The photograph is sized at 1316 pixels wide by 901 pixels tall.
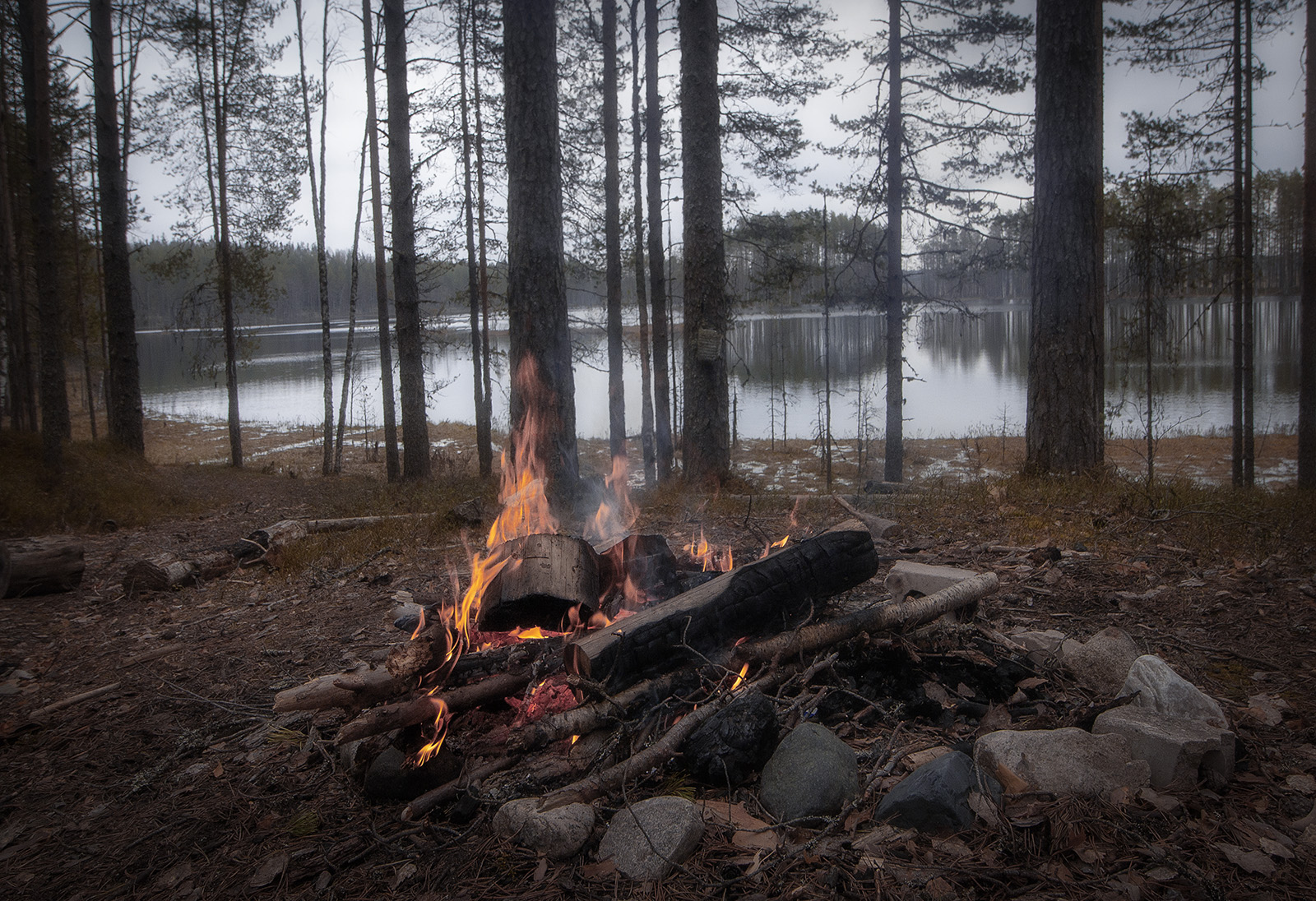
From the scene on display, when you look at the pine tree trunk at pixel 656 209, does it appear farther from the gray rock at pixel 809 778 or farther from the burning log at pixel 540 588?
the gray rock at pixel 809 778

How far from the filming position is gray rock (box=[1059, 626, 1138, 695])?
3266 mm

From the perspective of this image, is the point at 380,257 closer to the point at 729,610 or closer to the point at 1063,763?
the point at 729,610

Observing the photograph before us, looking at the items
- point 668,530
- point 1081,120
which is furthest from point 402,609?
point 1081,120

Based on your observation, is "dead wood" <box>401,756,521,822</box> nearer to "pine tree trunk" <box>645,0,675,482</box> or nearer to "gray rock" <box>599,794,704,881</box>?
"gray rock" <box>599,794,704,881</box>

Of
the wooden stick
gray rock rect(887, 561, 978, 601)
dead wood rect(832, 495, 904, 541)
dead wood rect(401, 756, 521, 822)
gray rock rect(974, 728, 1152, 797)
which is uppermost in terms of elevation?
gray rock rect(887, 561, 978, 601)

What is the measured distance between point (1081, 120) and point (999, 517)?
4.76m

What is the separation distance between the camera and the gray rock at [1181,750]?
2.49 metres

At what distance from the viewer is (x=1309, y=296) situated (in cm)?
1092

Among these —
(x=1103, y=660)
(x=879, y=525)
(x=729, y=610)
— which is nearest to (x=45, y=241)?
(x=729, y=610)

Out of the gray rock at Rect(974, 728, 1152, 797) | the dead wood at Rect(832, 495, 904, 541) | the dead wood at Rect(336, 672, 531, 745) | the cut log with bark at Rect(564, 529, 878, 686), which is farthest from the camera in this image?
the dead wood at Rect(832, 495, 904, 541)

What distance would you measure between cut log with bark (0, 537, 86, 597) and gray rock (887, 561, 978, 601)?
7.58 metres

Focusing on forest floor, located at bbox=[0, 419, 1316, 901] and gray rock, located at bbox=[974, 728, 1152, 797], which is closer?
forest floor, located at bbox=[0, 419, 1316, 901]

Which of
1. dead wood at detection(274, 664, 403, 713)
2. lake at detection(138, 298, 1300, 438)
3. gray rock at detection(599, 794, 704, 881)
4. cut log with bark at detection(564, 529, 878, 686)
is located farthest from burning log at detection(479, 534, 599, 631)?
lake at detection(138, 298, 1300, 438)

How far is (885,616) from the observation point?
146 inches
